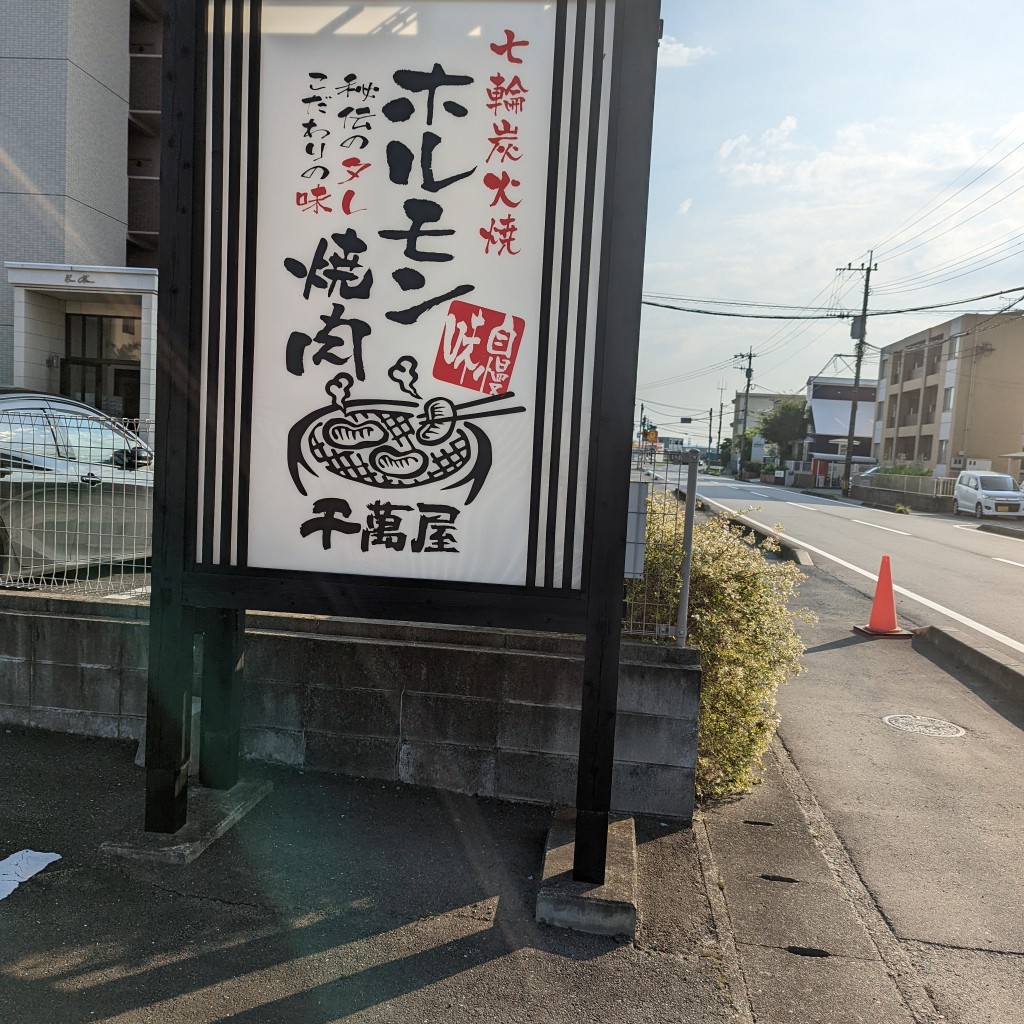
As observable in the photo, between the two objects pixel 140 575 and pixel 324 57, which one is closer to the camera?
pixel 324 57

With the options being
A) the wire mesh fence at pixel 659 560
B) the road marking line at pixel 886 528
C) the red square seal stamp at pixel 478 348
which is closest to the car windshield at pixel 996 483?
the road marking line at pixel 886 528

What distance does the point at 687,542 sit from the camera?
476cm

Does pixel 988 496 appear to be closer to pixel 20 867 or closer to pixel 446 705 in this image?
pixel 446 705

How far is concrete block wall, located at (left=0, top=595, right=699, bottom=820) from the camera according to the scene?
450 cm

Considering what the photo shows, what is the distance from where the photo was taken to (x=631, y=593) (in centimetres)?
498

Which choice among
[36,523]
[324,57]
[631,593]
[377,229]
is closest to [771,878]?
[631,593]

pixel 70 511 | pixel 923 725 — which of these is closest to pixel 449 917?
pixel 70 511

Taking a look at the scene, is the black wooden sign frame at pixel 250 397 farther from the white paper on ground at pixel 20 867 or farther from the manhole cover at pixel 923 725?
the manhole cover at pixel 923 725

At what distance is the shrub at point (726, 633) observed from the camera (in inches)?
192

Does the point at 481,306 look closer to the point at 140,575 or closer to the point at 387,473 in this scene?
the point at 387,473

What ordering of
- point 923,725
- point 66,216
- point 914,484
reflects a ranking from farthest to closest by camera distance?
point 914,484
point 66,216
point 923,725

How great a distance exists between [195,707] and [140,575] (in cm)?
120

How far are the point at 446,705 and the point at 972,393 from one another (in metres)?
52.3

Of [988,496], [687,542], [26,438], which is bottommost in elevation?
[988,496]
